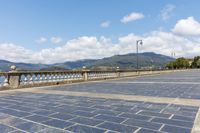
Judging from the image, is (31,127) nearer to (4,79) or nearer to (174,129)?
(174,129)

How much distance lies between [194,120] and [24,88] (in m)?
9.62

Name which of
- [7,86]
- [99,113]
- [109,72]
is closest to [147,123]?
[99,113]

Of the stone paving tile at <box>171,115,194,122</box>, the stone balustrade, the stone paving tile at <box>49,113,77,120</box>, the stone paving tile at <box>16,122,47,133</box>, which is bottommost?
the stone paving tile at <box>16,122,47,133</box>

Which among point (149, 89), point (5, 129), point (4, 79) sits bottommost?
point (5, 129)

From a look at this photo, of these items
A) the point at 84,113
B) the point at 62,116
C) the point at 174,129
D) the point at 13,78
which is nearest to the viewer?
the point at 174,129

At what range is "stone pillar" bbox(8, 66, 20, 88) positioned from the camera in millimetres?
10828

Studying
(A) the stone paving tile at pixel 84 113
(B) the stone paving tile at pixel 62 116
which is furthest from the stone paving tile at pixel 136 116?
(B) the stone paving tile at pixel 62 116

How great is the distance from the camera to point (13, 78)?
10.9 m

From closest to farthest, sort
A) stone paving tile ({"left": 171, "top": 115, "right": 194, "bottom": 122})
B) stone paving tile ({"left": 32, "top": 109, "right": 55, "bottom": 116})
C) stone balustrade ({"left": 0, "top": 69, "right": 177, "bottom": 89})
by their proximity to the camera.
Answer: stone paving tile ({"left": 171, "top": 115, "right": 194, "bottom": 122}), stone paving tile ({"left": 32, "top": 109, "right": 55, "bottom": 116}), stone balustrade ({"left": 0, "top": 69, "right": 177, "bottom": 89})

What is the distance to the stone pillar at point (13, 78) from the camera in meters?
10.8

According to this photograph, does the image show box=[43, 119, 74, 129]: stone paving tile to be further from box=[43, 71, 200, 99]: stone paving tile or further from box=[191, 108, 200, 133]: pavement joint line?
box=[43, 71, 200, 99]: stone paving tile

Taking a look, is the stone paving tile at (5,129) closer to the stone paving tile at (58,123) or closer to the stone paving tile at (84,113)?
the stone paving tile at (58,123)

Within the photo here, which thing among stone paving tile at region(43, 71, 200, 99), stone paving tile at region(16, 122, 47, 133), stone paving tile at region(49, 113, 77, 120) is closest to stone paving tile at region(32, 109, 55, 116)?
stone paving tile at region(49, 113, 77, 120)

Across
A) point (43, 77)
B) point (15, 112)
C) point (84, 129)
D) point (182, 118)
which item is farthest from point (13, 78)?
point (182, 118)
